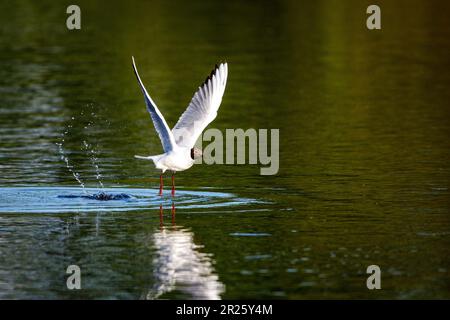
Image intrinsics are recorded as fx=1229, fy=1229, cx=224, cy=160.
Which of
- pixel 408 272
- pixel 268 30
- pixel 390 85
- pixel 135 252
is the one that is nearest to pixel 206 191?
pixel 135 252

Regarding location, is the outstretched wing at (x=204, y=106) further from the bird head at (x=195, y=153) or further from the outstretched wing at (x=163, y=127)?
the outstretched wing at (x=163, y=127)

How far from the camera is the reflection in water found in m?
14.1

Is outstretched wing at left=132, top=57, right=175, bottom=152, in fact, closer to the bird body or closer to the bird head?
the bird body

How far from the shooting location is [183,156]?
63.6 feet

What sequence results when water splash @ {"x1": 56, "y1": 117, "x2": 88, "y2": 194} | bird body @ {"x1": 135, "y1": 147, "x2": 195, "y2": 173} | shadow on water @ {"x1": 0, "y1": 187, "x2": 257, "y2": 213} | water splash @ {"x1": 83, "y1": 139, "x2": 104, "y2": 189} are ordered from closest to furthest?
1. shadow on water @ {"x1": 0, "y1": 187, "x2": 257, "y2": 213}
2. bird body @ {"x1": 135, "y1": 147, "x2": 195, "y2": 173}
3. water splash @ {"x1": 56, "y1": 117, "x2": 88, "y2": 194}
4. water splash @ {"x1": 83, "y1": 139, "x2": 104, "y2": 189}

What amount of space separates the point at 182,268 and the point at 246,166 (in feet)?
27.6

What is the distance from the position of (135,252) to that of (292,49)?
94.7 ft

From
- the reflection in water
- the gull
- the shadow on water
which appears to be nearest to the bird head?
the gull

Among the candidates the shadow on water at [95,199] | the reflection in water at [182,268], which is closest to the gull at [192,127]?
the shadow on water at [95,199]

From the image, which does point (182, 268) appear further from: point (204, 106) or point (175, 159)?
point (204, 106)

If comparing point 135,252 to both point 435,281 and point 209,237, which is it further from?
point 435,281

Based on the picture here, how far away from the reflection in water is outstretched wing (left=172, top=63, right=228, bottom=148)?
2.68 m

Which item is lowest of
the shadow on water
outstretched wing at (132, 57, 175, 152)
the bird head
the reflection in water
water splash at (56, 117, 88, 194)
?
the reflection in water

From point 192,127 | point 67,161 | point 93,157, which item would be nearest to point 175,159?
point 192,127
